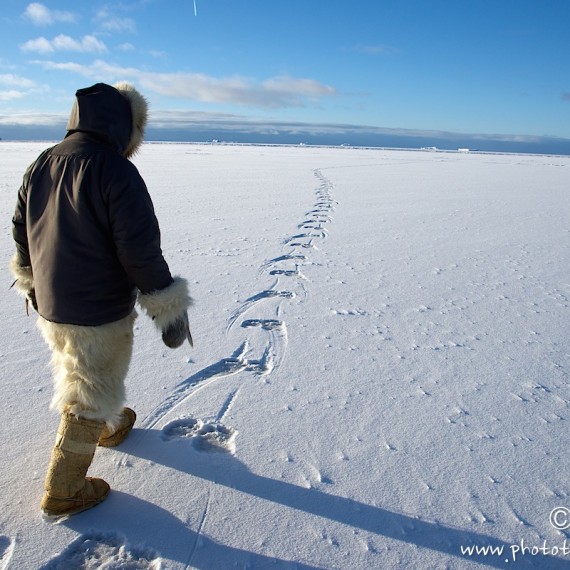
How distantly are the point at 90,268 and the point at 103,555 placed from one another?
2.98 ft

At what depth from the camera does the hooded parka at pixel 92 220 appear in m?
1.49

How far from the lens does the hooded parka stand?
4.87 ft

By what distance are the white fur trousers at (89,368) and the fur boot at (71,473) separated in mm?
51

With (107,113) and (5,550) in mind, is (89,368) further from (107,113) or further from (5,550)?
(107,113)

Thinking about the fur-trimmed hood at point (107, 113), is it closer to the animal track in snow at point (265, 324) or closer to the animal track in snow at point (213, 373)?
the animal track in snow at point (213, 373)

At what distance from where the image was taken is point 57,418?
6.74 ft

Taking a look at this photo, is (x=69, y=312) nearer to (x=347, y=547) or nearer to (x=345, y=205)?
(x=347, y=547)

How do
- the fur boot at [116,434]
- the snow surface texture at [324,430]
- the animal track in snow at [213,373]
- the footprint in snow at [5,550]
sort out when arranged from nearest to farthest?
the footprint in snow at [5,550] < the snow surface texture at [324,430] < the fur boot at [116,434] < the animal track in snow at [213,373]

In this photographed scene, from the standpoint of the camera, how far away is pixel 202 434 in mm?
2016

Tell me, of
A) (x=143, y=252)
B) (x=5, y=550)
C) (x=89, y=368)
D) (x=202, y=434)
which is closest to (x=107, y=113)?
(x=143, y=252)

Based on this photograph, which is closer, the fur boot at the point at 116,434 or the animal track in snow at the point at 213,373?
the fur boot at the point at 116,434

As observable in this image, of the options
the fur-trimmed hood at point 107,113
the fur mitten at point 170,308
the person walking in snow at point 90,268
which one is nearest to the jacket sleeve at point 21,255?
the person walking in snow at point 90,268

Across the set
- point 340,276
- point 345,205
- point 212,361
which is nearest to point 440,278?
point 340,276

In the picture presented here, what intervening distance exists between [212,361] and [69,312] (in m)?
1.15
